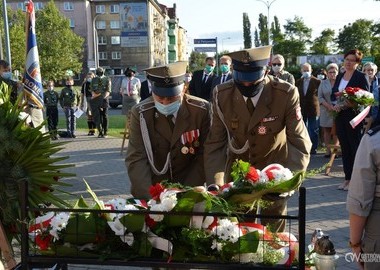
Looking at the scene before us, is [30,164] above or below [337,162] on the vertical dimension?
above

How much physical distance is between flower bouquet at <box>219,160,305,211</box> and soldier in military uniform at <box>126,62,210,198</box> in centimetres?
119

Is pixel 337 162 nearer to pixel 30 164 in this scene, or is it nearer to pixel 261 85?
pixel 261 85

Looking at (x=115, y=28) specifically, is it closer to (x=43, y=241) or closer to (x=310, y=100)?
(x=310, y=100)

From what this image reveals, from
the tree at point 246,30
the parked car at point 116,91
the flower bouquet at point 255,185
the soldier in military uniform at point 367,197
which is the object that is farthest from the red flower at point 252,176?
the tree at point 246,30

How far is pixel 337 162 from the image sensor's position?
10.3 m

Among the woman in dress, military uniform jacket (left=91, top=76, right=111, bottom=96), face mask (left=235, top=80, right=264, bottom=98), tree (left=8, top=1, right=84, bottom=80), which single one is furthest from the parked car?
tree (left=8, top=1, right=84, bottom=80)

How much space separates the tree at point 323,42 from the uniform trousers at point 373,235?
→ 4971 centimetres

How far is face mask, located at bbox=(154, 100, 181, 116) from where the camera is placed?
353 cm

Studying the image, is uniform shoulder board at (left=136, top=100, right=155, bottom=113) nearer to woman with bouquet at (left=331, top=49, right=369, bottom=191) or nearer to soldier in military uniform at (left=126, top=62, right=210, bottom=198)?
soldier in military uniform at (left=126, top=62, right=210, bottom=198)

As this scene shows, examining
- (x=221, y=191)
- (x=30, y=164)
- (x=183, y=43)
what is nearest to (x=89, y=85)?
(x=30, y=164)

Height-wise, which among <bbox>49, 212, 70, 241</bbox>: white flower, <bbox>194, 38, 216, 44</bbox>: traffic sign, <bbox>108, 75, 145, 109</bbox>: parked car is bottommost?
<bbox>108, 75, 145, 109</bbox>: parked car

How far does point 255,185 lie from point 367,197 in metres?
0.65

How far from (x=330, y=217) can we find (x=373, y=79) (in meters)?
4.95

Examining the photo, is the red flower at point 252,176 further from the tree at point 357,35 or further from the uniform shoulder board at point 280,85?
Result: the tree at point 357,35
